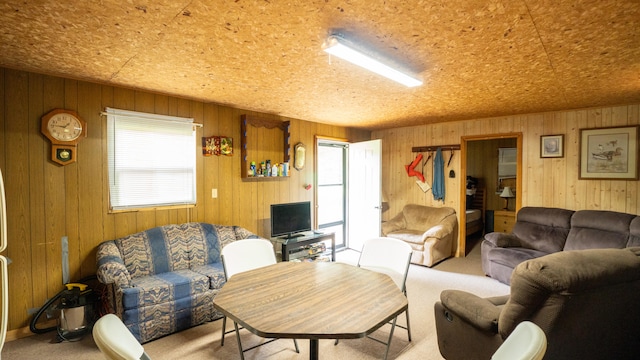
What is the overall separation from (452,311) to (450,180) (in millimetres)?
3674

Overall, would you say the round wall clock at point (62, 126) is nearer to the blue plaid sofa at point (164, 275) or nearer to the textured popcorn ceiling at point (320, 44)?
the textured popcorn ceiling at point (320, 44)

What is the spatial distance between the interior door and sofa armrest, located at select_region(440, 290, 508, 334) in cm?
288

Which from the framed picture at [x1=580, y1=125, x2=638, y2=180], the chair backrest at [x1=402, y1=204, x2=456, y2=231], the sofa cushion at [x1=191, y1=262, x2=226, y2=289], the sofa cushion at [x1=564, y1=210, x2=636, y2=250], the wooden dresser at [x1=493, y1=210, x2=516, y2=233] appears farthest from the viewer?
the wooden dresser at [x1=493, y1=210, x2=516, y2=233]

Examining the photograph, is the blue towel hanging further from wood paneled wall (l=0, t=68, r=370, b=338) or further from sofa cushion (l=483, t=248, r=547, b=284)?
wood paneled wall (l=0, t=68, r=370, b=338)

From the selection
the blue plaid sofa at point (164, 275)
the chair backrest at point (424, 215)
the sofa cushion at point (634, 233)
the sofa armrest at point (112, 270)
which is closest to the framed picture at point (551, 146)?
the sofa cushion at point (634, 233)

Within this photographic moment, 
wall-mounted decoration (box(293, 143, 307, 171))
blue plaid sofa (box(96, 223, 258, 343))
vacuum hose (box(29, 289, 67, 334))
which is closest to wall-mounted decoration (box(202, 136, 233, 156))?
blue plaid sofa (box(96, 223, 258, 343))

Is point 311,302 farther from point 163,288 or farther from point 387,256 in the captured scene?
point 163,288

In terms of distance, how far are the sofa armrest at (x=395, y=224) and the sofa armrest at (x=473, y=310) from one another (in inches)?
124

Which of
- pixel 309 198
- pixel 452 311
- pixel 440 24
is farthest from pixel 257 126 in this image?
pixel 452 311

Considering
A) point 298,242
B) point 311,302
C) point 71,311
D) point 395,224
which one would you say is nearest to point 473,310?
point 311,302

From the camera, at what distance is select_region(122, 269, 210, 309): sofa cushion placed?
2.50 m

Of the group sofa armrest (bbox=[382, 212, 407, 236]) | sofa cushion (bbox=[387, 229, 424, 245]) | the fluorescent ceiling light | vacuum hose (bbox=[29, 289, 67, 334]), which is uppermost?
the fluorescent ceiling light

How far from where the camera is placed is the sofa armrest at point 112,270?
8.22ft

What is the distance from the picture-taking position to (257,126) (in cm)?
422
